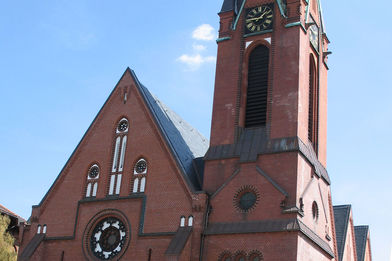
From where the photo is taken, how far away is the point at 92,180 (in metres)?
40.6

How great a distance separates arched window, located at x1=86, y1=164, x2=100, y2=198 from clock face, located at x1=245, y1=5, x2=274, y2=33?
1305cm

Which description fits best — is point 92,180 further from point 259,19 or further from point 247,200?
point 259,19

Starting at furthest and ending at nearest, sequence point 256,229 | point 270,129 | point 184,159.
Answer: point 184,159, point 270,129, point 256,229

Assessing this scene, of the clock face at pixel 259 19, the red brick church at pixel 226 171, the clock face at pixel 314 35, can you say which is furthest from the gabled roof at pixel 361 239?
the clock face at pixel 259 19

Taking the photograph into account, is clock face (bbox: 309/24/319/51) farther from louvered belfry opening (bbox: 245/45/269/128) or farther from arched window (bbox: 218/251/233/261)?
arched window (bbox: 218/251/233/261)

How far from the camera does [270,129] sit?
36688 millimetres

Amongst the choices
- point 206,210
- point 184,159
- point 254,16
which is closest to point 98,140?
point 184,159

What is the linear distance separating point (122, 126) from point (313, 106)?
1237 cm

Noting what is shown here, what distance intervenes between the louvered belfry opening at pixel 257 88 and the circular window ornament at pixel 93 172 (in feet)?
33.0

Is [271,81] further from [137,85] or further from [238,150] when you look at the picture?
[137,85]

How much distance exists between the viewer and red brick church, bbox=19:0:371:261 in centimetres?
3450

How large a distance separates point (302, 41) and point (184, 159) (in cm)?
1012

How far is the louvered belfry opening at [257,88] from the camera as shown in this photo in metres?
38.1

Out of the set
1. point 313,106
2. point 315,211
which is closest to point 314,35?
point 313,106
